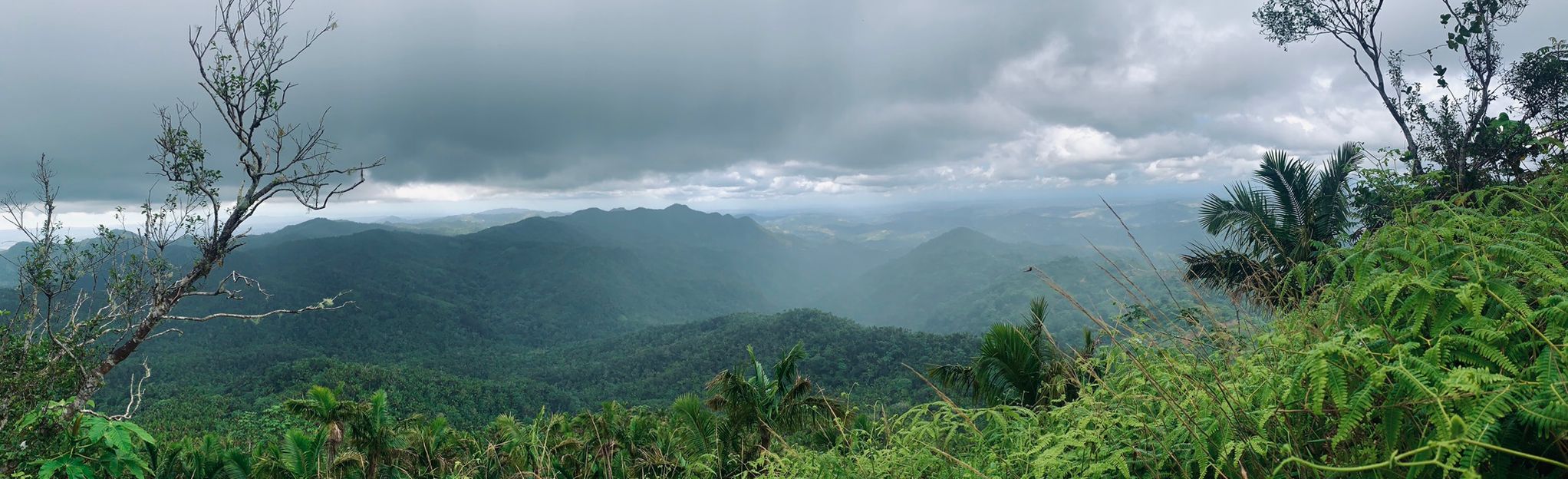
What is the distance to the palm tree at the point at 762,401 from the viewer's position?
13.1m

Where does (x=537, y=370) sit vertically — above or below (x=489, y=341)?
above

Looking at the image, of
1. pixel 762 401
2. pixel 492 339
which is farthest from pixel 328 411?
pixel 492 339

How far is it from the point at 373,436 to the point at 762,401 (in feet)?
26.2

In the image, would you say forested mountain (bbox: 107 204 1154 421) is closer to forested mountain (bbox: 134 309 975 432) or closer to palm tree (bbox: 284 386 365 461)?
forested mountain (bbox: 134 309 975 432)

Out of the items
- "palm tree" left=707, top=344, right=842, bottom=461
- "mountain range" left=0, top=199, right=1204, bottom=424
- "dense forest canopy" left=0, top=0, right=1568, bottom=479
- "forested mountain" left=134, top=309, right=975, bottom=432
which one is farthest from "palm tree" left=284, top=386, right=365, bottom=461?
"forested mountain" left=134, top=309, right=975, bottom=432

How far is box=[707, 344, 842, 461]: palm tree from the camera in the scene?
43.1 feet

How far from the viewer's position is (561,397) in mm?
77875

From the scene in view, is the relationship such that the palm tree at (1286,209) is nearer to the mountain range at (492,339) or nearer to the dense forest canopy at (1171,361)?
the dense forest canopy at (1171,361)

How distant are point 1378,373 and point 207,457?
20.0 meters

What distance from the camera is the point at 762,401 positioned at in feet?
43.5

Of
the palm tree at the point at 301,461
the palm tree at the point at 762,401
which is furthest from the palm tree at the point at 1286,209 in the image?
the palm tree at the point at 301,461

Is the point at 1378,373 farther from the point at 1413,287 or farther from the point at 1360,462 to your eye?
the point at 1413,287

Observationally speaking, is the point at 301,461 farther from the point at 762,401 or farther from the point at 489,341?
the point at 489,341

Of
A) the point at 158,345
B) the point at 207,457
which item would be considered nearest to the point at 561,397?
the point at 207,457
